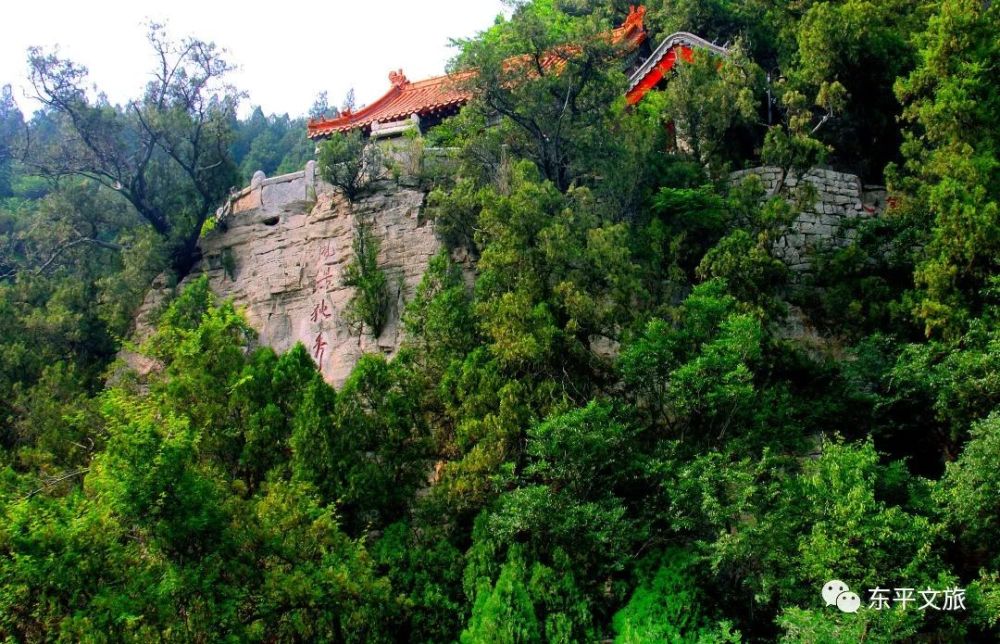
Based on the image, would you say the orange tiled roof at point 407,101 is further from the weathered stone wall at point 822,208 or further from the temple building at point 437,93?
the weathered stone wall at point 822,208

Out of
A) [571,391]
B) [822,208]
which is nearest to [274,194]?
[571,391]

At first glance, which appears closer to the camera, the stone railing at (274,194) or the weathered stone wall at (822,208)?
the weathered stone wall at (822,208)

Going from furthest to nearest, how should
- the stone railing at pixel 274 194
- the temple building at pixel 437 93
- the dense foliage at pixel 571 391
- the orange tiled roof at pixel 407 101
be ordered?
1. the orange tiled roof at pixel 407 101
2. the temple building at pixel 437 93
3. the stone railing at pixel 274 194
4. the dense foliage at pixel 571 391

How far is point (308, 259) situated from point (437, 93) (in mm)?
4217

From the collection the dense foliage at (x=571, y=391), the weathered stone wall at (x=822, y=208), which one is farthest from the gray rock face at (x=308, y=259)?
the weathered stone wall at (x=822, y=208)

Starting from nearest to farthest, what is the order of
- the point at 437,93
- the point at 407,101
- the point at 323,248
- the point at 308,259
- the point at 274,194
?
the point at 323,248 < the point at 308,259 < the point at 274,194 < the point at 437,93 < the point at 407,101

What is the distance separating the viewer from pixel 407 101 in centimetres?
1562

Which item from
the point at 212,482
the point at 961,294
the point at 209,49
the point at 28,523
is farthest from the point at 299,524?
the point at 209,49

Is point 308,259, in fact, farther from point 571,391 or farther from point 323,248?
point 571,391

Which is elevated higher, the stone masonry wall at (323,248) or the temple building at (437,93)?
the temple building at (437,93)

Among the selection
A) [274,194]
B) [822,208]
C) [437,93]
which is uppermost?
[437,93]

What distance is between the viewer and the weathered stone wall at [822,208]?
11.8 meters

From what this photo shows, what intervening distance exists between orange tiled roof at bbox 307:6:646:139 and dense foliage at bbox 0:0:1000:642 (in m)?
1.45

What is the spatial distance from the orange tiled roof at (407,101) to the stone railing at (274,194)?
1.05 meters
